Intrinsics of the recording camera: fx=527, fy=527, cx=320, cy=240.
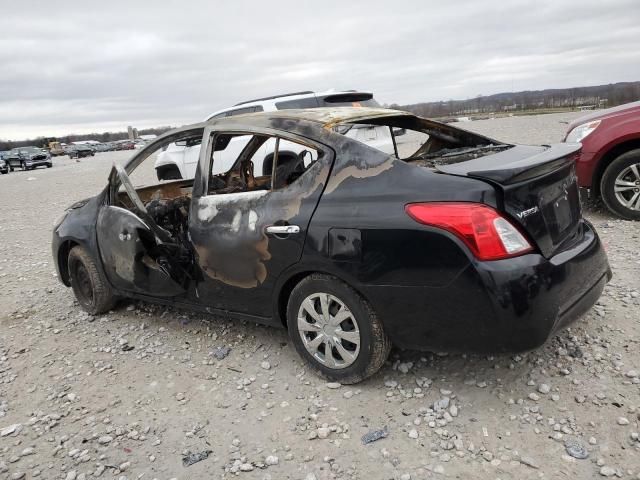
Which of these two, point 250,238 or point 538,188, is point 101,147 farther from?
point 538,188

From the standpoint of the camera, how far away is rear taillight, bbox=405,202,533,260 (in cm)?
246

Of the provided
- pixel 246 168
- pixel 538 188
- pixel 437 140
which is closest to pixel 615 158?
pixel 437 140

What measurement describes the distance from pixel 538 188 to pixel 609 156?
3797mm

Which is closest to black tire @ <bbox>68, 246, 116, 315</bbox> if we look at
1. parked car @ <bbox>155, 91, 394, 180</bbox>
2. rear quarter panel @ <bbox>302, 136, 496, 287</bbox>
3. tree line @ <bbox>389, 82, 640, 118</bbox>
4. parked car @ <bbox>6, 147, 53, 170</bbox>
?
parked car @ <bbox>155, 91, 394, 180</bbox>

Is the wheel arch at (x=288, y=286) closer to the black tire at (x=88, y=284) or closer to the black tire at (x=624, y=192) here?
the black tire at (x=88, y=284)

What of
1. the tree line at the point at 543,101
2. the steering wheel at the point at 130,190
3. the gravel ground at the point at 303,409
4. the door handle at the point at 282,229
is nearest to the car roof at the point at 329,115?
the door handle at the point at 282,229

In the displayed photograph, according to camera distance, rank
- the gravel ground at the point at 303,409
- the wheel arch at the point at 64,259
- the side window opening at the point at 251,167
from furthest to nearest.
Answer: the wheel arch at the point at 64,259 < the side window opening at the point at 251,167 < the gravel ground at the point at 303,409

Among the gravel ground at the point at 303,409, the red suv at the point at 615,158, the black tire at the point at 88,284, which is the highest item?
the red suv at the point at 615,158

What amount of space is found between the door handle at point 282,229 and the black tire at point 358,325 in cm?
28

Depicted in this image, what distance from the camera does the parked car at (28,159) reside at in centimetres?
3566

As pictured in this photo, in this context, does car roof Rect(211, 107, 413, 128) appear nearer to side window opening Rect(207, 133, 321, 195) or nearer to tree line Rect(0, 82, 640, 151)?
side window opening Rect(207, 133, 321, 195)

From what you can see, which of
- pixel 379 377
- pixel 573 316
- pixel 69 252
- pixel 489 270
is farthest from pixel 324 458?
pixel 69 252

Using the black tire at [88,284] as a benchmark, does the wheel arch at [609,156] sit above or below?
above

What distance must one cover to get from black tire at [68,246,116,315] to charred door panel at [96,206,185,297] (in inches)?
8.7
